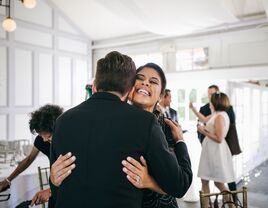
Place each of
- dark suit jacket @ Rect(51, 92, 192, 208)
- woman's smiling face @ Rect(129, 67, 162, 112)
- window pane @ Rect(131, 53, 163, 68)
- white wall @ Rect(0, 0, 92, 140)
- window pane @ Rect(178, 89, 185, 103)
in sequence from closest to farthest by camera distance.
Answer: dark suit jacket @ Rect(51, 92, 192, 208), woman's smiling face @ Rect(129, 67, 162, 112), white wall @ Rect(0, 0, 92, 140), window pane @ Rect(178, 89, 185, 103), window pane @ Rect(131, 53, 163, 68)

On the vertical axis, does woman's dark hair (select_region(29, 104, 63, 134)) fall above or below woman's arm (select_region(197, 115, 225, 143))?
above

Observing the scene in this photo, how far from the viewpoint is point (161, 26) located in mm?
5000

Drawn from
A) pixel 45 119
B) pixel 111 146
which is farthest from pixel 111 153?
pixel 45 119

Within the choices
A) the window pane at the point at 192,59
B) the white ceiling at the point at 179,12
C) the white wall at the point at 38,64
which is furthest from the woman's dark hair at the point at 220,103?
the white wall at the point at 38,64

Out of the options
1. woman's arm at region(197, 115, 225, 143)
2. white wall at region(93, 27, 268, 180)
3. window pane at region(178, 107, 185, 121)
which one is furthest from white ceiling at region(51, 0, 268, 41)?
window pane at region(178, 107, 185, 121)

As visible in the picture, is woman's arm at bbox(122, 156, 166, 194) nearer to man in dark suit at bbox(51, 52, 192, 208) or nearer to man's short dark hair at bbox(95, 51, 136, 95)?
man in dark suit at bbox(51, 52, 192, 208)

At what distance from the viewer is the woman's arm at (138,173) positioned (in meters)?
1.01

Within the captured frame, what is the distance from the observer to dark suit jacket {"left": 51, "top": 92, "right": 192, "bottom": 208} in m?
1.01

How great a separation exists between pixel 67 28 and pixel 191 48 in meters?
2.99

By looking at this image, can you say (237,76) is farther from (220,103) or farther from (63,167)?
(63,167)

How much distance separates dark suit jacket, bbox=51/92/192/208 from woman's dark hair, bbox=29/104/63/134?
87 cm

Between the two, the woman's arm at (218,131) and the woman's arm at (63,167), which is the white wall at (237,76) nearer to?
the woman's arm at (218,131)

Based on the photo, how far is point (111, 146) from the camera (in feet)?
3.31

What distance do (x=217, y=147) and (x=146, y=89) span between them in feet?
7.81
